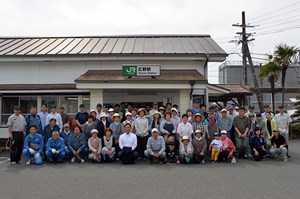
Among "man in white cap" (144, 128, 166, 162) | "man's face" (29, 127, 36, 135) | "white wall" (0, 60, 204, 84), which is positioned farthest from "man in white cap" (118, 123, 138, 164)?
"white wall" (0, 60, 204, 84)

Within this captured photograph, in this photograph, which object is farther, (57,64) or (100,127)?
(57,64)

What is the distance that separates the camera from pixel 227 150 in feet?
31.8

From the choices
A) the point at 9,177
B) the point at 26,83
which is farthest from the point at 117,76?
the point at 9,177

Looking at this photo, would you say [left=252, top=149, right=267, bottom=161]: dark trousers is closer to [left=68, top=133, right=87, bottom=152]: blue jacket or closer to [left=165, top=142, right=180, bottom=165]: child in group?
[left=165, top=142, right=180, bottom=165]: child in group

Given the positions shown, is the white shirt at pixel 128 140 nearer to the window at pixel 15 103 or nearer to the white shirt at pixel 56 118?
the white shirt at pixel 56 118

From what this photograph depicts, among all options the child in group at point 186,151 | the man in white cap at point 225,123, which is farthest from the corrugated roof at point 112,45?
the child in group at point 186,151

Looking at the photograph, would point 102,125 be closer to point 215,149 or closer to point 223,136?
point 215,149

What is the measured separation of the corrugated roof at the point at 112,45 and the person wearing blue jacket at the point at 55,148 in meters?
6.43

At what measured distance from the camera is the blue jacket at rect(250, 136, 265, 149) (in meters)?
10.2

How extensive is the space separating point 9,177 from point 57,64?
878 cm

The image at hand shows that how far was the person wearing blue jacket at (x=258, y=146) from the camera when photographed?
32.9 ft

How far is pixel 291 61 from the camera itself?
20.8 metres

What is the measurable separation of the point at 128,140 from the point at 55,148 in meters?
2.27

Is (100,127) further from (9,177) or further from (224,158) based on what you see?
(224,158)
